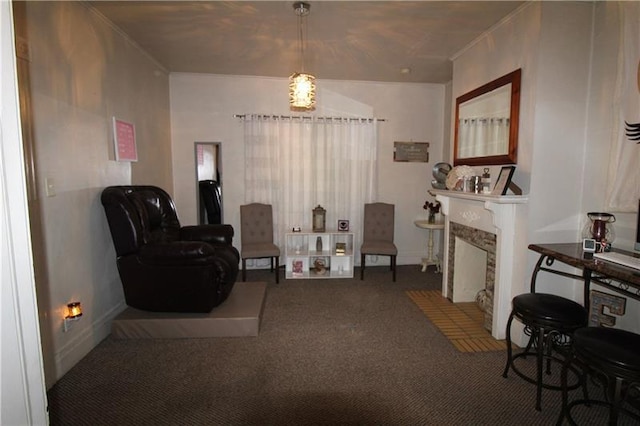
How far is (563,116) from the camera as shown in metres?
2.53

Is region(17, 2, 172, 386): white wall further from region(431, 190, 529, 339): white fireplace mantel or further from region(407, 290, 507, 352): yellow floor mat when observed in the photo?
region(431, 190, 529, 339): white fireplace mantel

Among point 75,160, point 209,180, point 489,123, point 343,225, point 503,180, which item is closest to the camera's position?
point 75,160

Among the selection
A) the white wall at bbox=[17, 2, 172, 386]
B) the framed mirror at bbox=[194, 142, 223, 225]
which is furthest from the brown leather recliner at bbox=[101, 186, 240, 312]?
the framed mirror at bbox=[194, 142, 223, 225]

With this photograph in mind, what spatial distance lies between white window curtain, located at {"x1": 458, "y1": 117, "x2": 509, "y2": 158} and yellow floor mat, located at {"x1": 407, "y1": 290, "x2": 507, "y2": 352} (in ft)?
5.11

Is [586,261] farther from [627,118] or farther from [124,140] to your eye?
[124,140]

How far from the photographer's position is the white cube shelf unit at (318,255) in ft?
14.7

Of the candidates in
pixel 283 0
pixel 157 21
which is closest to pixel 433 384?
pixel 283 0

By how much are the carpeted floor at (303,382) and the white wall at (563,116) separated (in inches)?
35.8

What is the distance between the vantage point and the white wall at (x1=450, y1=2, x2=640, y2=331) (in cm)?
245

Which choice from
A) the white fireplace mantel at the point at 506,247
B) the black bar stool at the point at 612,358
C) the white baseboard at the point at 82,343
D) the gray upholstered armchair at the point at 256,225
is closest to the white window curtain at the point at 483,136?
the white fireplace mantel at the point at 506,247

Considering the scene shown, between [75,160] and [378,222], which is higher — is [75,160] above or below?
above

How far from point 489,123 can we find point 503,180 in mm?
685

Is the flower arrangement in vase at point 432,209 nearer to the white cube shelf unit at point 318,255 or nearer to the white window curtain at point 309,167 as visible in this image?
the white window curtain at point 309,167

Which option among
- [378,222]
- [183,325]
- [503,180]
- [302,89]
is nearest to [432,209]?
[378,222]
